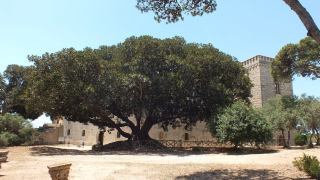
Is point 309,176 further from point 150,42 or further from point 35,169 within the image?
point 150,42

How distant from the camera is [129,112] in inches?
1268

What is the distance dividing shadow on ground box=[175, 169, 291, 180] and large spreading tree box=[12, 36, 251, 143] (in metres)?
14.4

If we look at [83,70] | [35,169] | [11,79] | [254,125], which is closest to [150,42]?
[83,70]

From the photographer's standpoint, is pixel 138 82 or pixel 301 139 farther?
pixel 301 139

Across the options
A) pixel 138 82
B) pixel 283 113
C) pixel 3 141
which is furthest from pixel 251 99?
pixel 3 141

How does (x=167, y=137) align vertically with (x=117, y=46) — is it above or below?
below

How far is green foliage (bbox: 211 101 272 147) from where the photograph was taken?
27.7 metres

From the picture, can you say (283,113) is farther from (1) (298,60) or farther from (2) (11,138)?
(2) (11,138)

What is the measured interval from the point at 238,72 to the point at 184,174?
20285 millimetres

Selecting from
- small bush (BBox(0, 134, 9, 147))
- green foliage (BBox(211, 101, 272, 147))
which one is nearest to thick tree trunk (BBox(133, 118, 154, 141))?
green foliage (BBox(211, 101, 272, 147))

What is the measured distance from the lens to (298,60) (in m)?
28.0

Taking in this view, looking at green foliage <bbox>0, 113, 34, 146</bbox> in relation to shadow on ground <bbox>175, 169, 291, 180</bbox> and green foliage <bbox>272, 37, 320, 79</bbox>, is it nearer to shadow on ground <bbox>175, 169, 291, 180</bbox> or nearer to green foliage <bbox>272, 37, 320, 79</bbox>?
green foliage <bbox>272, 37, 320, 79</bbox>

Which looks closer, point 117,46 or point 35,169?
point 35,169

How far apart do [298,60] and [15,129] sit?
90.4 ft
